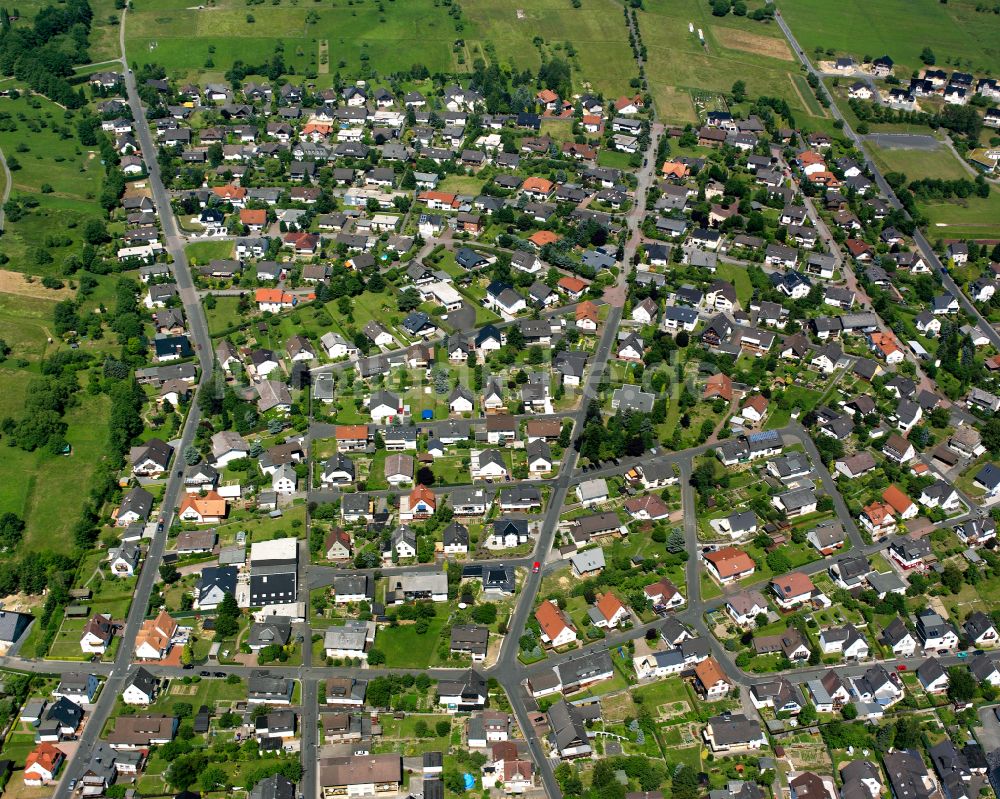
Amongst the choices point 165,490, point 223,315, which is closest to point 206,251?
point 223,315

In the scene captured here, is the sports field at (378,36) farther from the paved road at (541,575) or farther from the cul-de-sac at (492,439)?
the paved road at (541,575)

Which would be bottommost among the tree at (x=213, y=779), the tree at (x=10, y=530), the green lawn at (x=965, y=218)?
the tree at (x=10, y=530)

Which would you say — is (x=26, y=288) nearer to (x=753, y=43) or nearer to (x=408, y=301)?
(x=408, y=301)

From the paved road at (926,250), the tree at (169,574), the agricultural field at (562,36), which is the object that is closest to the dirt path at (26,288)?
the tree at (169,574)

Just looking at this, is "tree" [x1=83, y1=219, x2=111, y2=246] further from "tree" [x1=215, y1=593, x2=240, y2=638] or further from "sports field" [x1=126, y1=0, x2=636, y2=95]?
"tree" [x1=215, y1=593, x2=240, y2=638]

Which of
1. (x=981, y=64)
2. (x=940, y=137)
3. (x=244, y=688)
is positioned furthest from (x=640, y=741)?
(x=981, y=64)

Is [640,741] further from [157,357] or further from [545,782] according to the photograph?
[157,357]

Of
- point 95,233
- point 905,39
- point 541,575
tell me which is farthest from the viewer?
point 905,39
